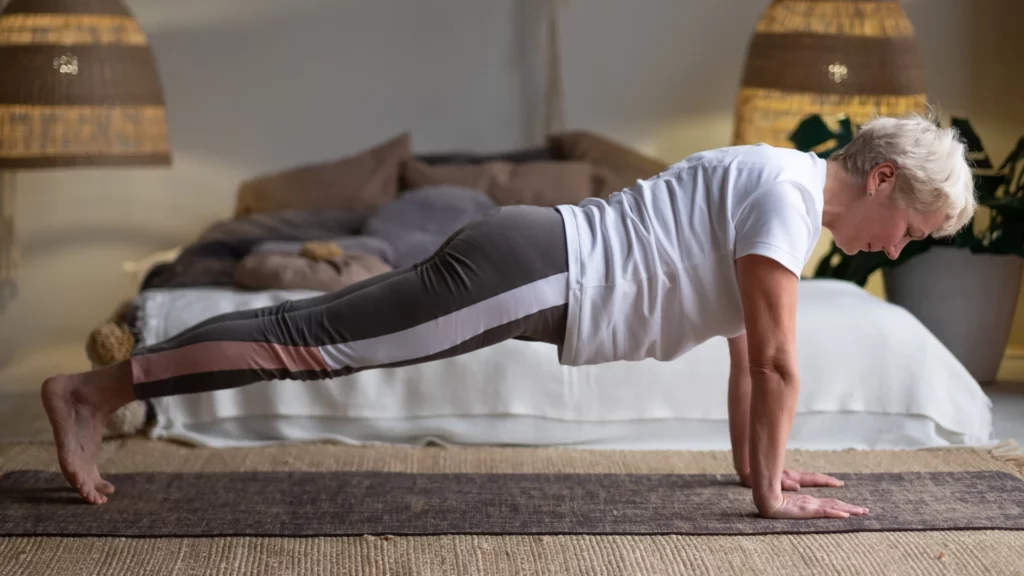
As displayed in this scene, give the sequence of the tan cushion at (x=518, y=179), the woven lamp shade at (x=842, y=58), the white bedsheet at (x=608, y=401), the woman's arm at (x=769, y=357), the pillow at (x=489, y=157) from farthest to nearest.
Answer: the pillow at (x=489, y=157) < the tan cushion at (x=518, y=179) < the woven lamp shade at (x=842, y=58) < the white bedsheet at (x=608, y=401) < the woman's arm at (x=769, y=357)

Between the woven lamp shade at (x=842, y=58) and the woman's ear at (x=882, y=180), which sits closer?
the woman's ear at (x=882, y=180)

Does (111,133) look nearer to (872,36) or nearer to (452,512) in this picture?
(452,512)

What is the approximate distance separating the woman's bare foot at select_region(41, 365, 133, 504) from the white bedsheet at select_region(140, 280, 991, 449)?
54cm

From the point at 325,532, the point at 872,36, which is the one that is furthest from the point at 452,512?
Result: the point at 872,36

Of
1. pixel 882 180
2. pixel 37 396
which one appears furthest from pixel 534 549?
pixel 37 396

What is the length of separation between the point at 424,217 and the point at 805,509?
170 centimetres

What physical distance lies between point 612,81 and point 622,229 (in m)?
2.50

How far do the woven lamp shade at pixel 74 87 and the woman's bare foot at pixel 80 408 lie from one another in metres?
1.42

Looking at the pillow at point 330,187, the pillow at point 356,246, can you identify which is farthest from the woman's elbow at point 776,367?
the pillow at point 330,187

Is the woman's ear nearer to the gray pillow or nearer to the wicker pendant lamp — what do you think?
the gray pillow

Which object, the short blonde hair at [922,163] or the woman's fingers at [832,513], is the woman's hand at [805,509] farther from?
the short blonde hair at [922,163]

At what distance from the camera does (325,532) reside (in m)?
1.91

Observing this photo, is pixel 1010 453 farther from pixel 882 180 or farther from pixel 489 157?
pixel 489 157

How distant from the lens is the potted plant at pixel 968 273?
3.18 metres
